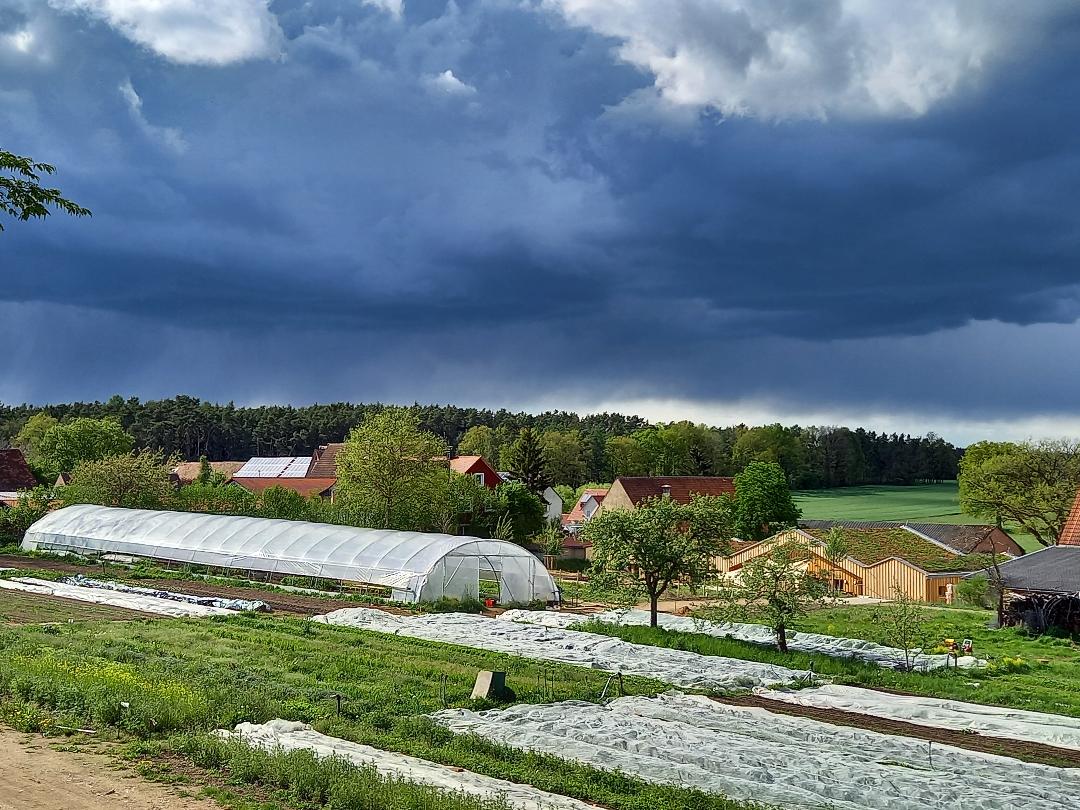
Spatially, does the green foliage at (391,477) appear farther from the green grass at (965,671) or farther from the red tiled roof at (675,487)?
the green grass at (965,671)

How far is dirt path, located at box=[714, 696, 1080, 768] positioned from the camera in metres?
15.0

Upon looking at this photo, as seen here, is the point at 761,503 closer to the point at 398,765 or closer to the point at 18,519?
the point at 18,519

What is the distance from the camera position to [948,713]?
58.7ft

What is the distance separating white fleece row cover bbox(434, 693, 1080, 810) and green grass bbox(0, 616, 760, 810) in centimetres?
67

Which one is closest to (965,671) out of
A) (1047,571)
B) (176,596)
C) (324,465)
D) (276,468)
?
(1047,571)

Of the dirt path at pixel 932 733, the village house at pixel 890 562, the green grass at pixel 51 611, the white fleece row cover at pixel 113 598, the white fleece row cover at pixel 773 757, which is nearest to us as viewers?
the white fleece row cover at pixel 773 757

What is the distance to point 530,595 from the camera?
121ft

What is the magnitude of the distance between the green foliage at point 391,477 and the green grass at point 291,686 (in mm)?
24080

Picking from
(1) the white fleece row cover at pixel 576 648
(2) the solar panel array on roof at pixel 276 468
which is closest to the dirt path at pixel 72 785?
(1) the white fleece row cover at pixel 576 648

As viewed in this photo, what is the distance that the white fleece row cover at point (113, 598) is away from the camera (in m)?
29.1

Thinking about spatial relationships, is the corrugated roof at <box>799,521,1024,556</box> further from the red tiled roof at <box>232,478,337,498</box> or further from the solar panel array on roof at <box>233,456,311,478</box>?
the solar panel array on roof at <box>233,456,311,478</box>

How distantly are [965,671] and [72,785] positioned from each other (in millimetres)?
20616

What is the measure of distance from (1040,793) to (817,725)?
453 centimetres

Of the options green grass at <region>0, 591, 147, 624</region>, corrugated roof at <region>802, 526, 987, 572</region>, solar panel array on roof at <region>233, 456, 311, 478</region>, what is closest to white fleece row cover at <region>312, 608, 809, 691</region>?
green grass at <region>0, 591, 147, 624</region>
